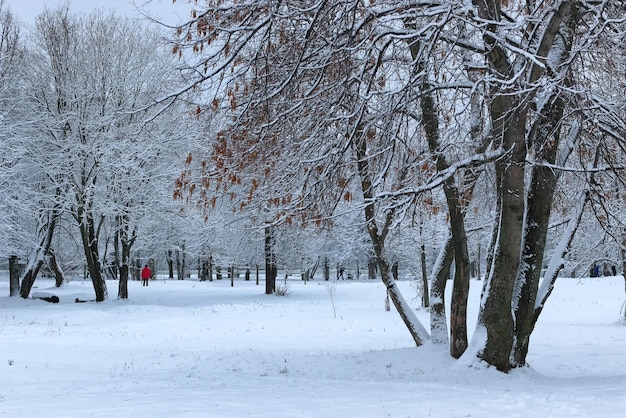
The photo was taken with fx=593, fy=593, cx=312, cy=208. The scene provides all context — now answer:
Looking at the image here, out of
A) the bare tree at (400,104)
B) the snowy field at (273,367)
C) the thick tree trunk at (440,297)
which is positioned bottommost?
the snowy field at (273,367)

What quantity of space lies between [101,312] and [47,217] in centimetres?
717

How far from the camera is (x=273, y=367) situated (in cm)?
1005

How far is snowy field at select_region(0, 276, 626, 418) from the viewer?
614cm

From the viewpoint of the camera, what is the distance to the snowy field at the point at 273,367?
6.14 meters

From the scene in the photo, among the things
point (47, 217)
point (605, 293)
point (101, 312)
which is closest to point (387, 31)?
point (101, 312)

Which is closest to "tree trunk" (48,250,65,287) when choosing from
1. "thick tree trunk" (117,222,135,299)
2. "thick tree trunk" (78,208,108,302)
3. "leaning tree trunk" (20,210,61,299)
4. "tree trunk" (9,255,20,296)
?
"tree trunk" (9,255,20,296)

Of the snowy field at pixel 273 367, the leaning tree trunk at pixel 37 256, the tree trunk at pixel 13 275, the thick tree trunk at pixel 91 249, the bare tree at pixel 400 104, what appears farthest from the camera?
the tree trunk at pixel 13 275

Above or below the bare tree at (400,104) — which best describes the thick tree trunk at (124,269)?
below

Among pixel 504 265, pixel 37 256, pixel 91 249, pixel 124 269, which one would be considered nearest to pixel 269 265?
pixel 124 269

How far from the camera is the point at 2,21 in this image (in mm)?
21750

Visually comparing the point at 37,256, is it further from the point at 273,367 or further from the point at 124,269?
the point at 273,367

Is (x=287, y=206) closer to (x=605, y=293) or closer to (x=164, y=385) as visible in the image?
(x=164, y=385)

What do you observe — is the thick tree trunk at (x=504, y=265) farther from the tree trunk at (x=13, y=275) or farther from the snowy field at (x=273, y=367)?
the tree trunk at (x=13, y=275)

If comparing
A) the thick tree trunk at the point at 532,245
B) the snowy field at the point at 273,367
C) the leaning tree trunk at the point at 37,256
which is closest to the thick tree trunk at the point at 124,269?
the snowy field at the point at 273,367
